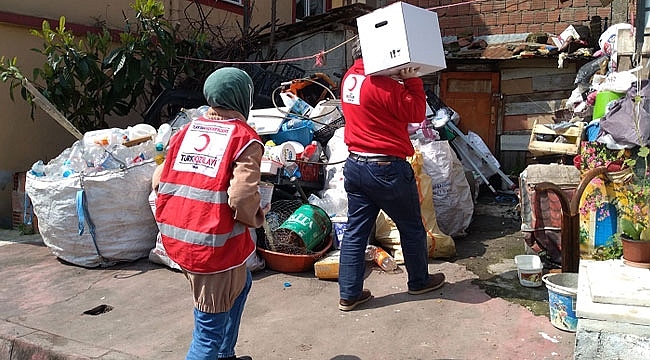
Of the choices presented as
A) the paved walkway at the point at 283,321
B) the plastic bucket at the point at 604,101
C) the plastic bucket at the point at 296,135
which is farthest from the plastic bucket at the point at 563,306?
the plastic bucket at the point at 296,135

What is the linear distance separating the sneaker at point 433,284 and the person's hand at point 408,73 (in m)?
1.44

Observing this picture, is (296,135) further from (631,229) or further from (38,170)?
(631,229)

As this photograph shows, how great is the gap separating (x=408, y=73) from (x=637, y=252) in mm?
1691

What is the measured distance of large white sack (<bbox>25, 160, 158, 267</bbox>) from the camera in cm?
501

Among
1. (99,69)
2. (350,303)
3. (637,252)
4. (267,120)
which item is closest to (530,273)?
(637,252)

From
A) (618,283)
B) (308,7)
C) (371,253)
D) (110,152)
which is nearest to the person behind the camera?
(618,283)

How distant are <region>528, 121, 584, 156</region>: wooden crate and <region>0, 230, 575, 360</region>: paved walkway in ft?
6.09

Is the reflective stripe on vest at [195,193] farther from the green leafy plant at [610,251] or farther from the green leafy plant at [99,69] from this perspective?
the green leafy plant at [99,69]

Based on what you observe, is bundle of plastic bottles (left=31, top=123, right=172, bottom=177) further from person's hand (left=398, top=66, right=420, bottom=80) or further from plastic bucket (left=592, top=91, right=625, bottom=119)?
plastic bucket (left=592, top=91, right=625, bottom=119)

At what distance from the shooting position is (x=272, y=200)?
5348 mm

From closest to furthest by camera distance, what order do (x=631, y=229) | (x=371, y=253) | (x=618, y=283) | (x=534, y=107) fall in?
(x=618, y=283)
(x=631, y=229)
(x=371, y=253)
(x=534, y=107)

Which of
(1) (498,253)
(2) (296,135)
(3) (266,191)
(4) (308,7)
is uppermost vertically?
(4) (308,7)

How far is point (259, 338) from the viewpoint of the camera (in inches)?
141

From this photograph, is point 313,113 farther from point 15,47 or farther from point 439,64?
point 15,47
